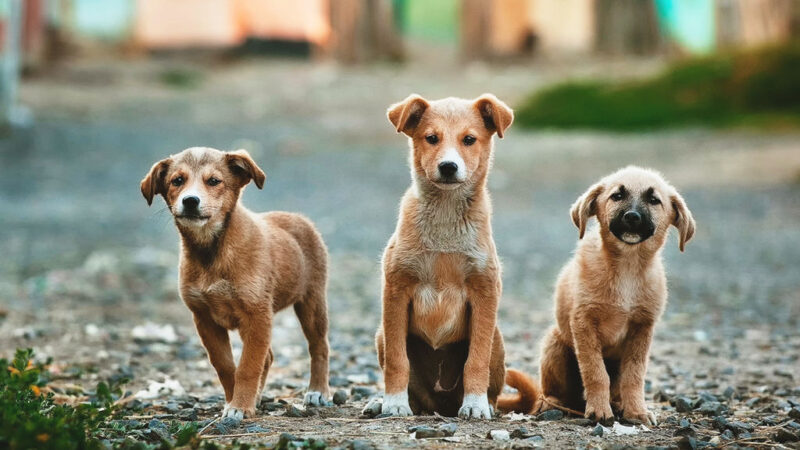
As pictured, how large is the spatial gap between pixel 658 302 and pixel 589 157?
48.2 ft

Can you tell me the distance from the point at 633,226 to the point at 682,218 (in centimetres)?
39

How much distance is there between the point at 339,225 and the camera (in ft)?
50.5

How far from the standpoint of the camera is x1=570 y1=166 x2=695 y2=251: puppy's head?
5.37m

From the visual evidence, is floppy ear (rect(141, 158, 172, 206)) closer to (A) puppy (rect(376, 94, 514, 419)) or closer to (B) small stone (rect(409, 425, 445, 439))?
(A) puppy (rect(376, 94, 514, 419))

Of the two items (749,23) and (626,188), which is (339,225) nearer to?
(626,188)

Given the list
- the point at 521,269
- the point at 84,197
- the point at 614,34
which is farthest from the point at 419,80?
the point at 521,269

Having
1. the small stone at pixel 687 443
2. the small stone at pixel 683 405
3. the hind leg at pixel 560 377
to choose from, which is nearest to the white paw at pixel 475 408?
the hind leg at pixel 560 377

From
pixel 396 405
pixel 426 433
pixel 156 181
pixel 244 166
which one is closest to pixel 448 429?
pixel 426 433

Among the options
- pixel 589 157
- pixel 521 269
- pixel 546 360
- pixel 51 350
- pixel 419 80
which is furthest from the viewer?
pixel 419 80

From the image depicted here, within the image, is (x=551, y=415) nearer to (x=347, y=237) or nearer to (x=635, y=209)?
(x=635, y=209)

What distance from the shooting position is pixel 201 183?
5434 millimetres

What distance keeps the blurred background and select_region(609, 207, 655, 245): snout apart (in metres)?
2.45

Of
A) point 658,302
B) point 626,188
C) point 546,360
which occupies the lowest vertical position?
point 546,360

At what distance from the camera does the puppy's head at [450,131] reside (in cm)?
540
